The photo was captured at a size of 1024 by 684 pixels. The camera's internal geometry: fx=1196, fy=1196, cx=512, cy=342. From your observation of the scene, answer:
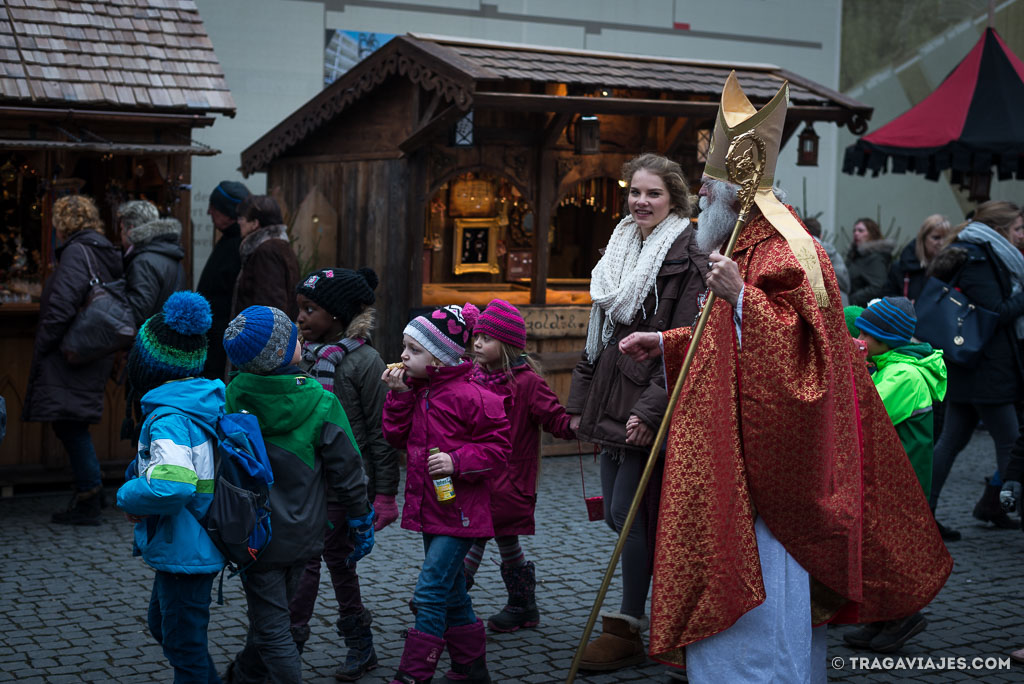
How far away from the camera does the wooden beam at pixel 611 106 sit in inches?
308

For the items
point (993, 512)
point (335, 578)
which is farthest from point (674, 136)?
point (335, 578)

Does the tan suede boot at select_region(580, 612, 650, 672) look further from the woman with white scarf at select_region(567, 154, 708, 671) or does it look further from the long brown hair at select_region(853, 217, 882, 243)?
the long brown hair at select_region(853, 217, 882, 243)

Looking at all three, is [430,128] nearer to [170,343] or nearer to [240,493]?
[170,343]

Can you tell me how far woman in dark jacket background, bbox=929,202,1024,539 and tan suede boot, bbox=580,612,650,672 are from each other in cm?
295

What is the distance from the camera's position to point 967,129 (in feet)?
32.0

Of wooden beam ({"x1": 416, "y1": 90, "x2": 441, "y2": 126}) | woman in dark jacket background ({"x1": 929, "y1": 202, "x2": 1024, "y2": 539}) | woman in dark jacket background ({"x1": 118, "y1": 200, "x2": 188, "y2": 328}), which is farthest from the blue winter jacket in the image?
woman in dark jacket background ({"x1": 929, "y1": 202, "x2": 1024, "y2": 539})

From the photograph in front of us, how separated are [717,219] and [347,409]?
159 centimetres

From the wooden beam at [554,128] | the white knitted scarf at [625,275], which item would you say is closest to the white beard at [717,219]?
the white knitted scarf at [625,275]

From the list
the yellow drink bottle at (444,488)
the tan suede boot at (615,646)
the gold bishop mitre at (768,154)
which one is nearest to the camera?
the gold bishop mitre at (768,154)

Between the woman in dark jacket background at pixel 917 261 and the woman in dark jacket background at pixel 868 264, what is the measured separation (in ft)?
2.22

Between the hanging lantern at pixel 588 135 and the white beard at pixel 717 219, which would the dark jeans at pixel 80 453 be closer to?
the hanging lantern at pixel 588 135

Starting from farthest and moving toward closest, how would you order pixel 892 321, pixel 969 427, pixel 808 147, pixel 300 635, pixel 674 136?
pixel 808 147 < pixel 674 136 < pixel 969 427 < pixel 892 321 < pixel 300 635

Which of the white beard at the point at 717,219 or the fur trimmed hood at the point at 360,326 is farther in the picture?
the fur trimmed hood at the point at 360,326

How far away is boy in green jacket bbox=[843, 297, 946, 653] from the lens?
5320 mm
